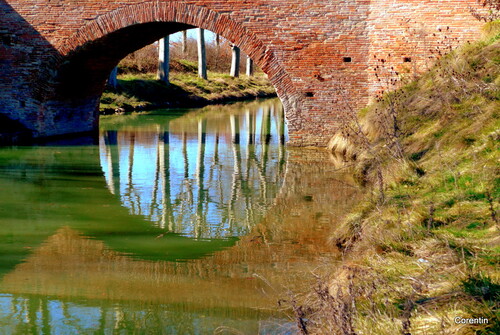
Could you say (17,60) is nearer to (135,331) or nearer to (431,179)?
(431,179)

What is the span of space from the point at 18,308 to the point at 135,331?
1.02 metres

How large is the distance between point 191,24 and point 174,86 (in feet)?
52.3

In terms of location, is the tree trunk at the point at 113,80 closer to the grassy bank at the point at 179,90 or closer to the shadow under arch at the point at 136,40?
the grassy bank at the point at 179,90

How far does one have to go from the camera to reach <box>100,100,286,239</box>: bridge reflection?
27.3ft

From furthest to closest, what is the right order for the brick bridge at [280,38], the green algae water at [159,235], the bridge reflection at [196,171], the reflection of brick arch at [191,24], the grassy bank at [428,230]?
1. the reflection of brick arch at [191,24]
2. the brick bridge at [280,38]
3. the bridge reflection at [196,171]
4. the green algae water at [159,235]
5. the grassy bank at [428,230]

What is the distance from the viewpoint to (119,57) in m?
16.8

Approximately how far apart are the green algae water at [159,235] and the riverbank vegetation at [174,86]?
10.8 metres

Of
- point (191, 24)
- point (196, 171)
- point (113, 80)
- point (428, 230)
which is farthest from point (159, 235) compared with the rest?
point (113, 80)

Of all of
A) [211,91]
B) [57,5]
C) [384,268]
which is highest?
[57,5]

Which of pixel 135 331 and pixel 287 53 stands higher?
pixel 287 53

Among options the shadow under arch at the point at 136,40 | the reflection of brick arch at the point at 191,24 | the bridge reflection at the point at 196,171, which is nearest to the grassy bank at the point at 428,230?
the bridge reflection at the point at 196,171

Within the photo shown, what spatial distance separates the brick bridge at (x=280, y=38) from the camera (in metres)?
13.4

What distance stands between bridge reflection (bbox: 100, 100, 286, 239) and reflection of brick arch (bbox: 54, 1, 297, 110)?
5.17 feet

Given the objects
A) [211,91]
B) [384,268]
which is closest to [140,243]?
[384,268]
